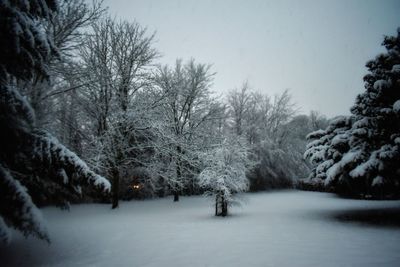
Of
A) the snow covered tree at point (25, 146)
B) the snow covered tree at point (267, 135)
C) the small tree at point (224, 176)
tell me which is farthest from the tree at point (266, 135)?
the snow covered tree at point (25, 146)

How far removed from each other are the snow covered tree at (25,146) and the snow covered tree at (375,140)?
27.8 ft

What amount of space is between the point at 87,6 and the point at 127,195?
12383mm

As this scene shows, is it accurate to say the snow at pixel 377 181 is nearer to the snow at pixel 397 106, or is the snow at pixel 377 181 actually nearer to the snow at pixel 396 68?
the snow at pixel 397 106

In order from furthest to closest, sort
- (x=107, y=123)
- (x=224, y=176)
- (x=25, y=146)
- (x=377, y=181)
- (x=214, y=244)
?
(x=107, y=123) → (x=224, y=176) → (x=377, y=181) → (x=214, y=244) → (x=25, y=146)

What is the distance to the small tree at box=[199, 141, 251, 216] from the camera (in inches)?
453

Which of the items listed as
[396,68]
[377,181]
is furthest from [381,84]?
[377,181]

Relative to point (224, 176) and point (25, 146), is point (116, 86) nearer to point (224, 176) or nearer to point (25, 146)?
point (224, 176)

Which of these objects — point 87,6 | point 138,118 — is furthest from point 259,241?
point 87,6

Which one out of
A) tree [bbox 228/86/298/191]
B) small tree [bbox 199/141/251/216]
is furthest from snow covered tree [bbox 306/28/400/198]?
tree [bbox 228/86/298/191]

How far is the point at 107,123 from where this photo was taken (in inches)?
500

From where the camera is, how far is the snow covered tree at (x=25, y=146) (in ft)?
13.6

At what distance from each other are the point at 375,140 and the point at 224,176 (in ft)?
20.2

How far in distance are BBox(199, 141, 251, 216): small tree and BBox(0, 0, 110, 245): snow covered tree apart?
6558 millimetres

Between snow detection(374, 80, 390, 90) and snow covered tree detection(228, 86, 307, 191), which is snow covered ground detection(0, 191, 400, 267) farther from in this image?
snow covered tree detection(228, 86, 307, 191)
